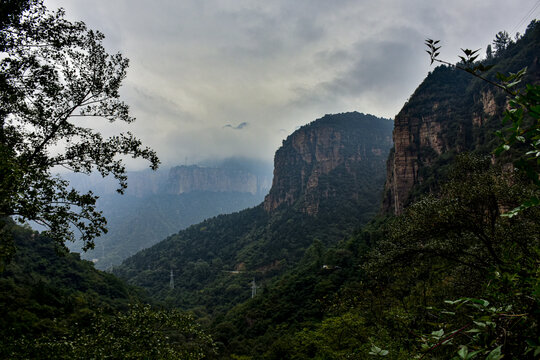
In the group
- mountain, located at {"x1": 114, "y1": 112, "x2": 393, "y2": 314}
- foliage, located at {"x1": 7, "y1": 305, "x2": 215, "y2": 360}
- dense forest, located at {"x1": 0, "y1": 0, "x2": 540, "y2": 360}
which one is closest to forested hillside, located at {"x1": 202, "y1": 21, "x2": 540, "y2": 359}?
dense forest, located at {"x1": 0, "y1": 0, "x2": 540, "y2": 360}

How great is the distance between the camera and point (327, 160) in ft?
484

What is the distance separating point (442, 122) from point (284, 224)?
236ft

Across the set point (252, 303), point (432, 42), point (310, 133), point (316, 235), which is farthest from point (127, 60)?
point (310, 133)

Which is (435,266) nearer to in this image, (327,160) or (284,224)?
(284,224)

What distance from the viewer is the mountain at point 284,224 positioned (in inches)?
3501

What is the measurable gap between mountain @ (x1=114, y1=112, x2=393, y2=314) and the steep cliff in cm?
2816

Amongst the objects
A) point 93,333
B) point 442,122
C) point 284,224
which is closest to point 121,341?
point 93,333

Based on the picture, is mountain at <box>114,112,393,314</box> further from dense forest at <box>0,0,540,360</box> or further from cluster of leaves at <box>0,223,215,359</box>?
cluster of leaves at <box>0,223,215,359</box>

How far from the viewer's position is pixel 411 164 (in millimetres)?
60625

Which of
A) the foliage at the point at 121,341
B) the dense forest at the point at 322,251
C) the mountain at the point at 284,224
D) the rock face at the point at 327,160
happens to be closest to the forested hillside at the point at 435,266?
the dense forest at the point at 322,251

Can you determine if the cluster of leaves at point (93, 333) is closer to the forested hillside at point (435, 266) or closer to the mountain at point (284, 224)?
the forested hillside at point (435, 266)

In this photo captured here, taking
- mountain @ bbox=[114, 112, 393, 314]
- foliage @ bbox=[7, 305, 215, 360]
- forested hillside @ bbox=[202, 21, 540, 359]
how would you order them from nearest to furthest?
1. forested hillside @ bbox=[202, 21, 540, 359]
2. foliage @ bbox=[7, 305, 215, 360]
3. mountain @ bbox=[114, 112, 393, 314]

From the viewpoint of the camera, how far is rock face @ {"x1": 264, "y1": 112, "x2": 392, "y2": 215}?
127 m

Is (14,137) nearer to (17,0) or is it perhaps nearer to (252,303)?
(17,0)
